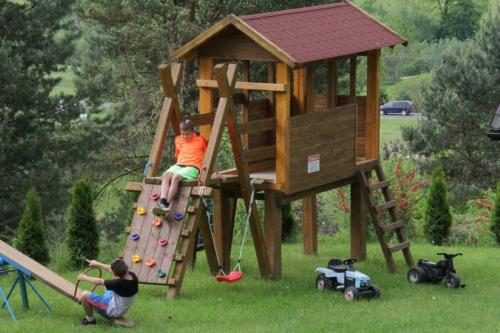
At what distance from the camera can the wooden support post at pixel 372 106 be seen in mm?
16516

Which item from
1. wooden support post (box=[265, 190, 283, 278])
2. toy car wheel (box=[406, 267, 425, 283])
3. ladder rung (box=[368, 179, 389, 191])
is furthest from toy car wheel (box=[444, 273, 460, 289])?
wooden support post (box=[265, 190, 283, 278])

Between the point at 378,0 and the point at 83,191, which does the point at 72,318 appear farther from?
the point at 378,0

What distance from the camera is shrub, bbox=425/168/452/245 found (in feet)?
67.0

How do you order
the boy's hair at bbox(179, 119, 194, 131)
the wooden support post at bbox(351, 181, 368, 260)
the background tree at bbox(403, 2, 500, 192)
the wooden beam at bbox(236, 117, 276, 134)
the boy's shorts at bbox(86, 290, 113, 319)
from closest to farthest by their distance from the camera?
the boy's shorts at bbox(86, 290, 113, 319) < the boy's hair at bbox(179, 119, 194, 131) < the wooden beam at bbox(236, 117, 276, 134) < the wooden support post at bbox(351, 181, 368, 260) < the background tree at bbox(403, 2, 500, 192)

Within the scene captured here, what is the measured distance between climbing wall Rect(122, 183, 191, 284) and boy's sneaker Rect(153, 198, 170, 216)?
0.11 meters

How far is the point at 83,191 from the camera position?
1736 centimetres

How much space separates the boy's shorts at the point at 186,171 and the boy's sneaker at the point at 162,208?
1.65ft

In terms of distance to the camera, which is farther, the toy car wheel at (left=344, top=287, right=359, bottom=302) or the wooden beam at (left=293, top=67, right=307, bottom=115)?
the wooden beam at (left=293, top=67, right=307, bottom=115)

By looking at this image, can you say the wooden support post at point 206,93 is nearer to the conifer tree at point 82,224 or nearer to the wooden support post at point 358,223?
the wooden support post at point 358,223

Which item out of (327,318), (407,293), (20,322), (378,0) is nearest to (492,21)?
(407,293)

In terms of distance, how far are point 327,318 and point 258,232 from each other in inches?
95.9

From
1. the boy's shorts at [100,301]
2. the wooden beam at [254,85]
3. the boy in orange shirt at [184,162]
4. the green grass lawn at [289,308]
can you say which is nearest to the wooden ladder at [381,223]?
the green grass lawn at [289,308]

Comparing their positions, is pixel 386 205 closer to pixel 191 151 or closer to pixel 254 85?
pixel 254 85

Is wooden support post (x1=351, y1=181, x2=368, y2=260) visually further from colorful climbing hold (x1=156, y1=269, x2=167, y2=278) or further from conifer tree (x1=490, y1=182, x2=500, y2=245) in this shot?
conifer tree (x1=490, y1=182, x2=500, y2=245)
